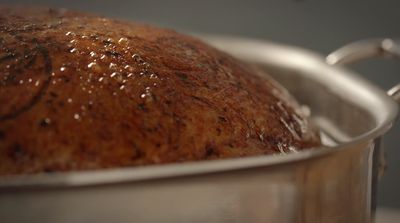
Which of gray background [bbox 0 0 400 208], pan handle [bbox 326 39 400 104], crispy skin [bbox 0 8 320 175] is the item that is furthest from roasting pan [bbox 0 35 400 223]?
gray background [bbox 0 0 400 208]

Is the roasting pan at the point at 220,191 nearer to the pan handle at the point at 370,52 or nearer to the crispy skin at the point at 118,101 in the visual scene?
the crispy skin at the point at 118,101

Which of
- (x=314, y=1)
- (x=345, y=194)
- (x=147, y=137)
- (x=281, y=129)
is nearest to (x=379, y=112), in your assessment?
(x=281, y=129)

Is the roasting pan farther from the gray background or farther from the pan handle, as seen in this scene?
the gray background

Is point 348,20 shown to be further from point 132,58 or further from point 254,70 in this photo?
point 132,58

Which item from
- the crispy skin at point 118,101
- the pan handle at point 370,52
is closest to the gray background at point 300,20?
the pan handle at point 370,52

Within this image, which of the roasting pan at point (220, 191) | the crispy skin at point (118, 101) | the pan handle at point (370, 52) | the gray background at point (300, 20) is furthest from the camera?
the gray background at point (300, 20)

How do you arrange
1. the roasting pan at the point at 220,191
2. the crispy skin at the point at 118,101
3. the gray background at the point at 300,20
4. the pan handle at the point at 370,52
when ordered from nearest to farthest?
the roasting pan at the point at 220,191
the crispy skin at the point at 118,101
the pan handle at the point at 370,52
the gray background at the point at 300,20

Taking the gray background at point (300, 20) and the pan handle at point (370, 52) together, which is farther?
the gray background at point (300, 20)

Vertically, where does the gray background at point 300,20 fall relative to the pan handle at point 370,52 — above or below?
below
